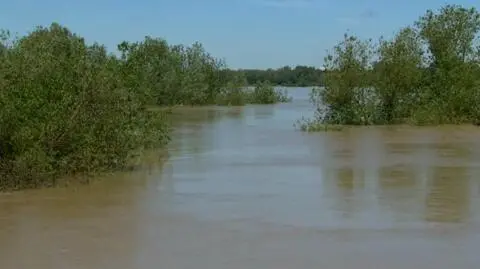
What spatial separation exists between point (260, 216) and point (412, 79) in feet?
67.4

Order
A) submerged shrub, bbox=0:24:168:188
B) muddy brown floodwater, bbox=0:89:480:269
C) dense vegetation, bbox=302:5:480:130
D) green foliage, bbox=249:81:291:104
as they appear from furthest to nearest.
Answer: green foliage, bbox=249:81:291:104 → dense vegetation, bbox=302:5:480:130 → submerged shrub, bbox=0:24:168:188 → muddy brown floodwater, bbox=0:89:480:269

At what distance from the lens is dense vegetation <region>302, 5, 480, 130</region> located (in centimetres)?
2856

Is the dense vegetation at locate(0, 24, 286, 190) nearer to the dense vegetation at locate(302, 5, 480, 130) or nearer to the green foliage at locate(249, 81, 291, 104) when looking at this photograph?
the dense vegetation at locate(302, 5, 480, 130)

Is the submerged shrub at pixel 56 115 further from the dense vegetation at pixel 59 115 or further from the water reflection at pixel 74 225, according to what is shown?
the water reflection at pixel 74 225

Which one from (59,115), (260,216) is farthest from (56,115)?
(260,216)

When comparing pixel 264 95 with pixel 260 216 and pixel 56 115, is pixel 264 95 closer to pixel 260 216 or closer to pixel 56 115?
pixel 56 115

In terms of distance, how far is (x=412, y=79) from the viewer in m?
29.1

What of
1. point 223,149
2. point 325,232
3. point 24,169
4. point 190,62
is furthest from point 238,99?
point 325,232

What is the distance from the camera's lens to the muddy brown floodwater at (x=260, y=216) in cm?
777

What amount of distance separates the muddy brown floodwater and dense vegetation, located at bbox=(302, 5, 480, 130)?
10849 millimetres

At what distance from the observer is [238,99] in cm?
5441

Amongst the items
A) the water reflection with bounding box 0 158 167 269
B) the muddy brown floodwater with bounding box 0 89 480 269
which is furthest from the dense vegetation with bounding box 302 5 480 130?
the water reflection with bounding box 0 158 167 269

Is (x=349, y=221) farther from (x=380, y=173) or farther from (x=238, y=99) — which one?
(x=238, y=99)

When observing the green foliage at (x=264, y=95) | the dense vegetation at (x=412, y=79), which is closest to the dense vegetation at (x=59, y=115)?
the dense vegetation at (x=412, y=79)
